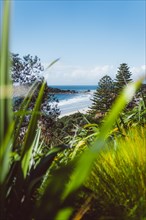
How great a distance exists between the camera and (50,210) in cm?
100

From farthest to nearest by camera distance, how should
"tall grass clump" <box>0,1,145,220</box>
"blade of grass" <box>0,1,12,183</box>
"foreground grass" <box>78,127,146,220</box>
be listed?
"foreground grass" <box>78,127,146,220</box>, "blade of grass" <box>0,1,12,183</box>, "tall grass clump" <box>0,1,145,220</box>

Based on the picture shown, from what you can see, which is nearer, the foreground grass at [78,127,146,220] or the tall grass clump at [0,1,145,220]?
the tall grass clump at [0,1,145,220]

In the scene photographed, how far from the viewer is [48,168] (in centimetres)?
158

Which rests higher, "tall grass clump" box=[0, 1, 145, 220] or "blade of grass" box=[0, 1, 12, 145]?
"blade of grass" box=[0, 1, 12, 145]

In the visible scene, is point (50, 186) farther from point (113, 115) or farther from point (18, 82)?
point (18, 82)

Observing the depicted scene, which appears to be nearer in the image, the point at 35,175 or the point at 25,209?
the point at 25,209

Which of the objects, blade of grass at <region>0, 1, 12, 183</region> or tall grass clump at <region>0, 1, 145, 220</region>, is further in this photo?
blade of grass at <region>0, 1, 12, 183</region>

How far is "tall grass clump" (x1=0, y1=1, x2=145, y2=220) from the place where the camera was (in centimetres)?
91

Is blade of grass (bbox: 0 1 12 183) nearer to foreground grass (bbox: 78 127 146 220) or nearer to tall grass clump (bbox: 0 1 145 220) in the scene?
tall grass clump (bbox: 0 1 145 220)

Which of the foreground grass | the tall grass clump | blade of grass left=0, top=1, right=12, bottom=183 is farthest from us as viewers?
the foreground grass

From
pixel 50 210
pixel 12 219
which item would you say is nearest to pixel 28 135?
pixel 12 219

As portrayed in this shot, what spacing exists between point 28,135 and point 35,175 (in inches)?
8.8

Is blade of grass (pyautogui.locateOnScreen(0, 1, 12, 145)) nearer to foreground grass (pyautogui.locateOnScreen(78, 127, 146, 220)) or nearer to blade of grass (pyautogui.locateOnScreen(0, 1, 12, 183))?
blade of grass (pyautogui.locateOnScreen(0, 1, 12, 183))

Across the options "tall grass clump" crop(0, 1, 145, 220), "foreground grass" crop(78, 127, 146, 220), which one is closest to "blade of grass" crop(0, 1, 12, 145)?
"tall grass clump" crop(0, 1, 145, 220)
